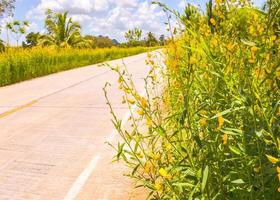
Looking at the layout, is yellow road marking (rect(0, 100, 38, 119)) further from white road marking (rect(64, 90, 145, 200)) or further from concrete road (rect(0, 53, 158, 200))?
white road marking (rect(64, 90, 145, 200))

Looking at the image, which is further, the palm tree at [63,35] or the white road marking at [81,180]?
the palm tree at [63,35]

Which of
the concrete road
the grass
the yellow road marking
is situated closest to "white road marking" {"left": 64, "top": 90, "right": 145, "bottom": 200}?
the concrete road

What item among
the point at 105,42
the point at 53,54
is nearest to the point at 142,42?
the point at 105,42

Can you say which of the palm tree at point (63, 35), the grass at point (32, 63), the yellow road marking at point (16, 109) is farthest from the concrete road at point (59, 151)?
the palm tree at point (63, 35)

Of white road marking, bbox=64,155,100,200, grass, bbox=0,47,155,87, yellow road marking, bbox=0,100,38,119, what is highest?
grass, bbox=0,47,155,87

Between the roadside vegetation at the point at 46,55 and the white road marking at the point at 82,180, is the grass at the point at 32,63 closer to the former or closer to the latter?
the roadside vegetation at the point at 46,55

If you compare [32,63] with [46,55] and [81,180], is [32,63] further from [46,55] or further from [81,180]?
[81,180]

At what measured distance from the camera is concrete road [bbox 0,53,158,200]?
552cm

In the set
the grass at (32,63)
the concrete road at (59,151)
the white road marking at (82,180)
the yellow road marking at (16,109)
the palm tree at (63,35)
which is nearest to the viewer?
the white road marking at (82,180)

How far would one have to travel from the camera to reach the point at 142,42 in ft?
284

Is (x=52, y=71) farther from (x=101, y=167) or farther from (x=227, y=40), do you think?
(x=227, y=40)

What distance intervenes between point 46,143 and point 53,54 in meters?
17.7

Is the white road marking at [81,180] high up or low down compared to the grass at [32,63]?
down

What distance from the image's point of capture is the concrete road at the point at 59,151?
5.52m
